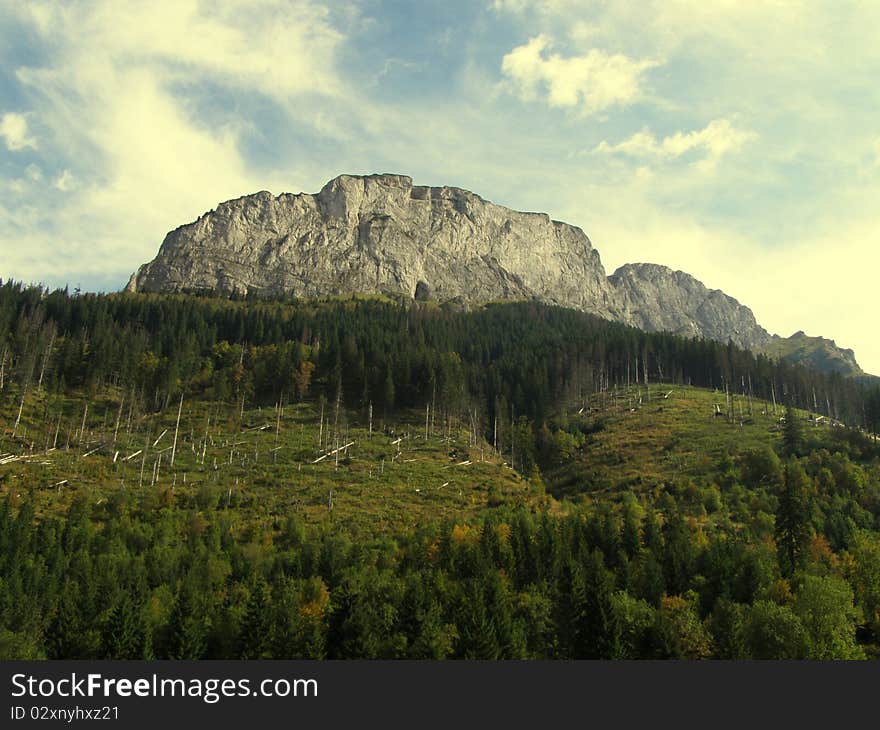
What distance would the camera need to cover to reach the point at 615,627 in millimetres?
63750

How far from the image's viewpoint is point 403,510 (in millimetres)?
111750

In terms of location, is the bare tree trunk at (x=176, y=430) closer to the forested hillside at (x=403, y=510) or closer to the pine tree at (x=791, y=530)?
the forested hillside at (x=403, y=510)

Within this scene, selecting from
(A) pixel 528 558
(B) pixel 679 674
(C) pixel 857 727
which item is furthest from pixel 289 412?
(C) pixel 857 727

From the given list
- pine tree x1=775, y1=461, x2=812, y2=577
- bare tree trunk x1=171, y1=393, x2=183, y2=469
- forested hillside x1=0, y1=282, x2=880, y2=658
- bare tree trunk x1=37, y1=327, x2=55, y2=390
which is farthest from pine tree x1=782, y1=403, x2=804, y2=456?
bare tree trunk x1=37, y1=327, x2=55, y2=390

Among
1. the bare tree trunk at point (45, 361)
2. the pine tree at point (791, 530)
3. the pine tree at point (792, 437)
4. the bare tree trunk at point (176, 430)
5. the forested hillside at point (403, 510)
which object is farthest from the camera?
the bare tree trunk at point (45, 361)

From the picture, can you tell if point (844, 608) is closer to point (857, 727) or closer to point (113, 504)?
point (857, 727)

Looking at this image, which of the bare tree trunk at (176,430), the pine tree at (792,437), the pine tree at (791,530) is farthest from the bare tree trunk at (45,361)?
the pine tree at (792,437)

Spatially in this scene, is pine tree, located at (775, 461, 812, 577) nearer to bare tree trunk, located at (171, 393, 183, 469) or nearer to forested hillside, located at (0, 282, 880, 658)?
forested hillside, located at (0, 282, 880, 658)

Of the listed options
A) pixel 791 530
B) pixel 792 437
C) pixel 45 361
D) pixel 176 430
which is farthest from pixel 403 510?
pixel 45 361

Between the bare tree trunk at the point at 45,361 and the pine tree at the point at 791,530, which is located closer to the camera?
the pine tree at the point at 791,530

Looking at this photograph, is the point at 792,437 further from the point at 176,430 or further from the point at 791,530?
the point at 176,430

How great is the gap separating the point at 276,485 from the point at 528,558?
177 ft

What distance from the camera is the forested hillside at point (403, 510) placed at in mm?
64500

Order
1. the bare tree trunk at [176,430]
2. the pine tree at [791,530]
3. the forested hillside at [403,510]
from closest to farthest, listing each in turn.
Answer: the forested hillside at [403,510]
the pine tree at [791,530]
the bare tree trunk at [176,430]
